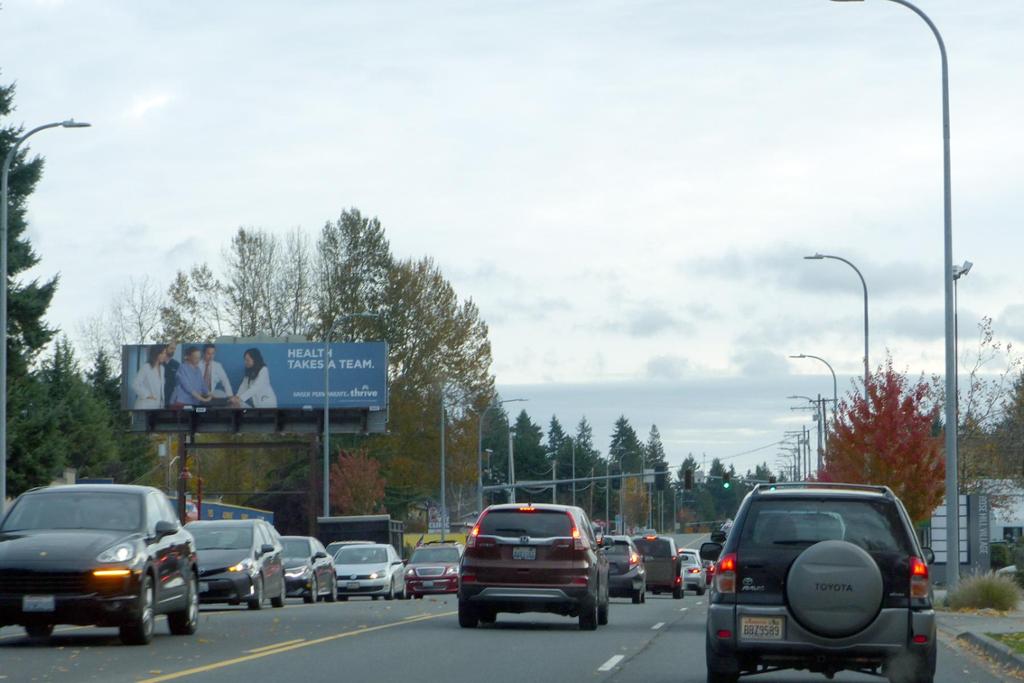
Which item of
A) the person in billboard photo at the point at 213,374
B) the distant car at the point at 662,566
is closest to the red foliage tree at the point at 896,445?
the distant car at the point at 662,566

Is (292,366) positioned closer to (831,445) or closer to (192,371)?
(192,371)

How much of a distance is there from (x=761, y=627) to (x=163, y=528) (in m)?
8.40

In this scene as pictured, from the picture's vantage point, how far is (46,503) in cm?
1891

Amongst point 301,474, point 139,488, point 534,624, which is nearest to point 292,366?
point 301,474

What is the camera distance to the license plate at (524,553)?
2222cm

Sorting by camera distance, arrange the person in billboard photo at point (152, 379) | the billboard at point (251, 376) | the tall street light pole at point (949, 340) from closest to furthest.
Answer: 1. the tall street light pole at point (949, 340)
2. the billboard at point (251, 376)
3. the person in billboard photo at point (152, 379)

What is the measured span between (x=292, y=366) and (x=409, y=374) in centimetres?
990

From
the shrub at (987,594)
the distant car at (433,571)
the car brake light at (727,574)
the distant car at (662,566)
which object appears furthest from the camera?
the distant car at (662,566)

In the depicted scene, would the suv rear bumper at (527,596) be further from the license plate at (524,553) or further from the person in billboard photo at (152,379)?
the person in billboard photo at (152,379)

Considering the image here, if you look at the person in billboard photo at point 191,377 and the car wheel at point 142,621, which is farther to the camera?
the person in billboard photo at point 191,377

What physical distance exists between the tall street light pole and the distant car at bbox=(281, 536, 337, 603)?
12.5m

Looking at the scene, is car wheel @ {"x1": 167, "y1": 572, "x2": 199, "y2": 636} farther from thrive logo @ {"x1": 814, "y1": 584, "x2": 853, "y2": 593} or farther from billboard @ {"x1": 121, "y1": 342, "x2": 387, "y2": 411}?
billboard @ {"x1": 121, "y1": 342, "x2": 387, "y2": 411}

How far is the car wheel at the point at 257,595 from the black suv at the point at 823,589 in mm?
15677

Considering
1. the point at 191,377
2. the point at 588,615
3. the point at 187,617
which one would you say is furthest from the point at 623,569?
the point at 191,377
